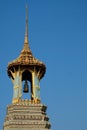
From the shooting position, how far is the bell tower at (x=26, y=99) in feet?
162

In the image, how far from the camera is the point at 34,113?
165ft

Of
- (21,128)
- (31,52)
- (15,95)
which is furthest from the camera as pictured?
(31,52)

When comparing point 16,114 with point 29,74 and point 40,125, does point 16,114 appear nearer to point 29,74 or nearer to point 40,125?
point 40,125

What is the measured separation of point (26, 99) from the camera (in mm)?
51625

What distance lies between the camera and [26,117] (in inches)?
1960

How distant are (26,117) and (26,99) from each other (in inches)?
109

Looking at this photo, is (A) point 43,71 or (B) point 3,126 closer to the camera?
(B) point 3,126

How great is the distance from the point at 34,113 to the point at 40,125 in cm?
185

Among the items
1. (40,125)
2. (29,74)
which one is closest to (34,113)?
(40,125)

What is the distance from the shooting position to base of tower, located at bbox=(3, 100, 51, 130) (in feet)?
161

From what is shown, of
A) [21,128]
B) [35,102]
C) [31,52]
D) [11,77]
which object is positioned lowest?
[21,128]

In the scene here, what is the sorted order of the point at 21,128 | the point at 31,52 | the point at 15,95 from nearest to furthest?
the point at 21,128, the point at 15,95, the point at 31,52

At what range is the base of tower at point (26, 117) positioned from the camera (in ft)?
161

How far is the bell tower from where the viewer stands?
49344 mm
